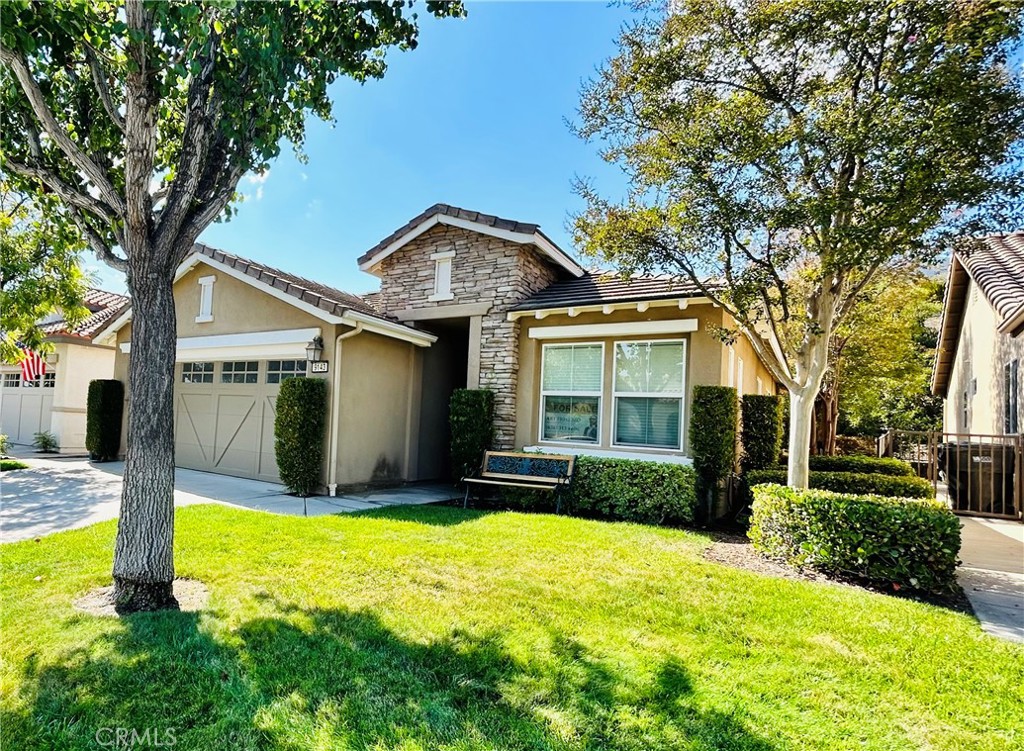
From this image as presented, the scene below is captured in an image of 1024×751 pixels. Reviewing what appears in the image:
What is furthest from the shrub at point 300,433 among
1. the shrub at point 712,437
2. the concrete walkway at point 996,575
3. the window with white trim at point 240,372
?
the concrete walkway at point 996,575

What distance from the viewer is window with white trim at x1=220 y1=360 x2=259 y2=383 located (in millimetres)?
11305

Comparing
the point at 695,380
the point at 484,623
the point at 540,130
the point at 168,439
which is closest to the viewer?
the point at 484,623

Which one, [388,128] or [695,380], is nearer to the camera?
[695,380]

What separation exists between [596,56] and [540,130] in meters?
2.88

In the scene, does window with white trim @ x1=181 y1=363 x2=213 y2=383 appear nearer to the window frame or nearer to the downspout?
the downspout

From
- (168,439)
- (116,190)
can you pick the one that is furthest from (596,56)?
(168,439)

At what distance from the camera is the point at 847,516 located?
544 centimetres

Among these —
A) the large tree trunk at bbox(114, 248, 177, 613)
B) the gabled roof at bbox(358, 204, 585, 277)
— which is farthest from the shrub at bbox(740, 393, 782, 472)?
the large tree trunk at bbox(114, 248, 177, 613)

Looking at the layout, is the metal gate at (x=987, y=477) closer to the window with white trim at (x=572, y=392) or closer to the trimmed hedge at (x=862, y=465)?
the trimmed hedge at (x=862, y=465)

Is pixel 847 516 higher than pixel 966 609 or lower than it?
higher

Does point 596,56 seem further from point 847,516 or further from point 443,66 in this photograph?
point 847,516

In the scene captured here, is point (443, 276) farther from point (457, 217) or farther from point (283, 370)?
point (283, 370)

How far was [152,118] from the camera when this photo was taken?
4.24 meters

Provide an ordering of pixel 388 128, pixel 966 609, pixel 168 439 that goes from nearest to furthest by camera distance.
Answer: pixel 168 439 → pixel 966 609 → pixel 388 128
